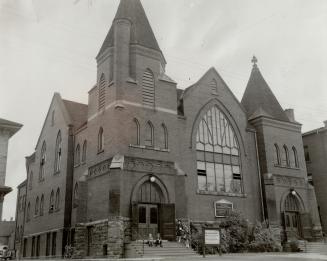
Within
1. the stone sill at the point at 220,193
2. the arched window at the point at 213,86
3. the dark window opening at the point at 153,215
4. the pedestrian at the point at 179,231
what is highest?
the arched window at the point at 213,86

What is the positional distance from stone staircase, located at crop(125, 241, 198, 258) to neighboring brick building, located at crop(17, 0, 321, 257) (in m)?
0.96

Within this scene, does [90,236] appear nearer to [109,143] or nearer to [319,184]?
→ [109,143]

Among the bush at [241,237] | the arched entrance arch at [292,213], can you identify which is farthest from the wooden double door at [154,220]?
the arched entrance arch at [292,213]

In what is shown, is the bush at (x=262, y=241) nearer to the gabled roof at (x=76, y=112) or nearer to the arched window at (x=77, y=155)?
the arched window at (x=77, y=155)

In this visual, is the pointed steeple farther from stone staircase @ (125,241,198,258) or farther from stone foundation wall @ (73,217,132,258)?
stone foundation wall @ (73,217,132,258)

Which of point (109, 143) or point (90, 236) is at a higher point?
point (109, 143)

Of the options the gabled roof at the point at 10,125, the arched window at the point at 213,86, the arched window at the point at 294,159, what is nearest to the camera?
the gabled roof at the point at 10,125

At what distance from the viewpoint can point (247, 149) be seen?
35.0 m

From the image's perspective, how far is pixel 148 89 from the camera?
30.6 meters

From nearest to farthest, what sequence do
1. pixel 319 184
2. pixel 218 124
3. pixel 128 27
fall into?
pixel 128 27 < pixel 218 124 < pixel 319 184

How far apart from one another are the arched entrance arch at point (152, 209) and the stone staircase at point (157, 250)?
55.8 inches

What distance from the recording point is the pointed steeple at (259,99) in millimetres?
37438

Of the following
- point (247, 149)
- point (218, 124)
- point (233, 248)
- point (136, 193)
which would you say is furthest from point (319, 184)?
point (136, 193)

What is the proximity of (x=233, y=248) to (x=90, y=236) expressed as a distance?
9.48m
